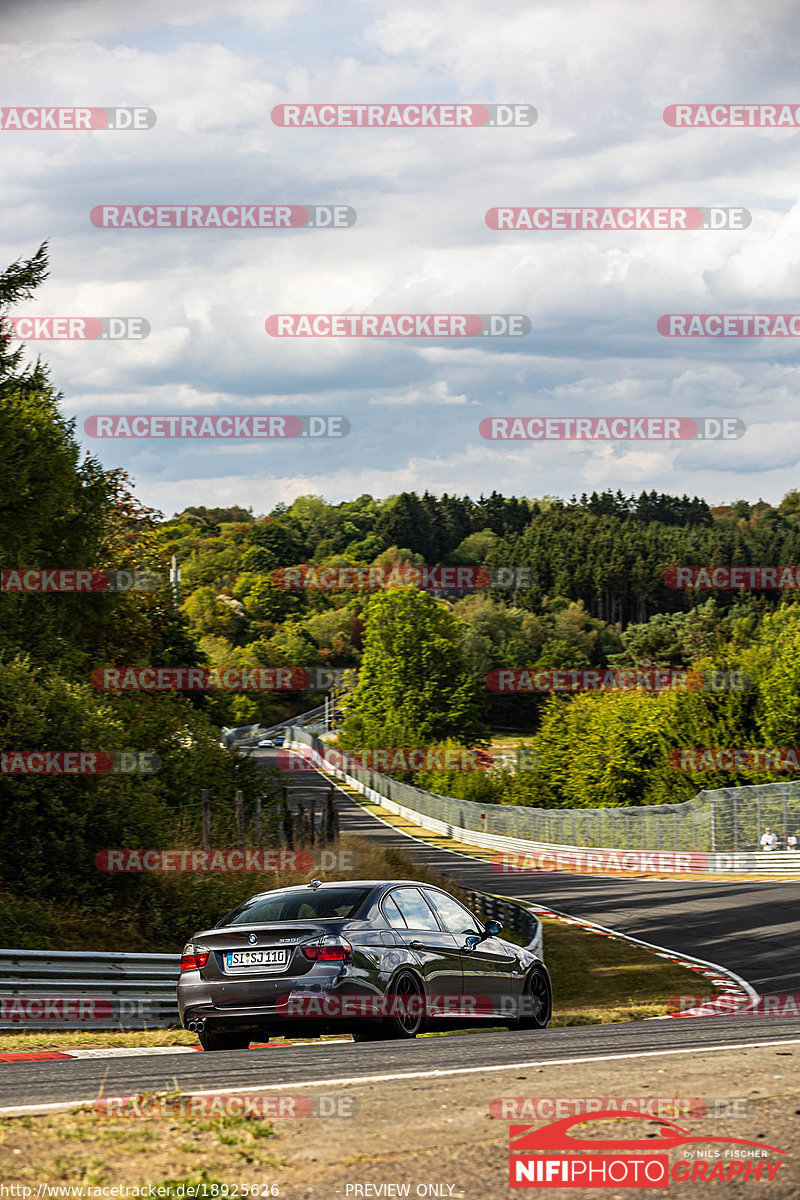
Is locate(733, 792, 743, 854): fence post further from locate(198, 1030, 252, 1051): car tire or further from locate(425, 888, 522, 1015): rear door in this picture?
locate(198, 1030, 252, 1051): car tire

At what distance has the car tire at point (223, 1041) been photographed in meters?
10.4

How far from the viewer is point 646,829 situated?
49.4m

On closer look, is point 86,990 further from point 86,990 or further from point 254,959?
point 254,959

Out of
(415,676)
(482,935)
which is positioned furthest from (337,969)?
(415,676)

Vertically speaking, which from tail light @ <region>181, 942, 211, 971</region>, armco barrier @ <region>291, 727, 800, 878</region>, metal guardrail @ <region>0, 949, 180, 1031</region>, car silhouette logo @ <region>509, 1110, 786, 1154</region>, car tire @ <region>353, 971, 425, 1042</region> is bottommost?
armco barrier @ <region>291, 727, 800, 878</region>

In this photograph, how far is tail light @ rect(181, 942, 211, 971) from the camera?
33.7 feet

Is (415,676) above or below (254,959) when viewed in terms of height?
above

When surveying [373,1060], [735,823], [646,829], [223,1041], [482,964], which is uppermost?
[373,1060]

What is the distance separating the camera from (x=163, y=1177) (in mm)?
4957

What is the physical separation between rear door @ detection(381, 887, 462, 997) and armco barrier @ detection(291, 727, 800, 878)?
99.8 feet

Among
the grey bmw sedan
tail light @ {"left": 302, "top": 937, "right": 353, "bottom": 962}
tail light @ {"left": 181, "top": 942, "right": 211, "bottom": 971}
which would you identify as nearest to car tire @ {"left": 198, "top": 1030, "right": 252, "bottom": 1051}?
the grey bmw sedan

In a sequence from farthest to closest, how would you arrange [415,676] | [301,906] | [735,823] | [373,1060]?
[415,676] → [735,823] → [301,906] → [373,1060]

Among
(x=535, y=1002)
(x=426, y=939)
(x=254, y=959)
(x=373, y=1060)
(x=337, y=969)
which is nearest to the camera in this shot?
(x=373, y=1060)

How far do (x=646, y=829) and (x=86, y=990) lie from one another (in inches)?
1509
